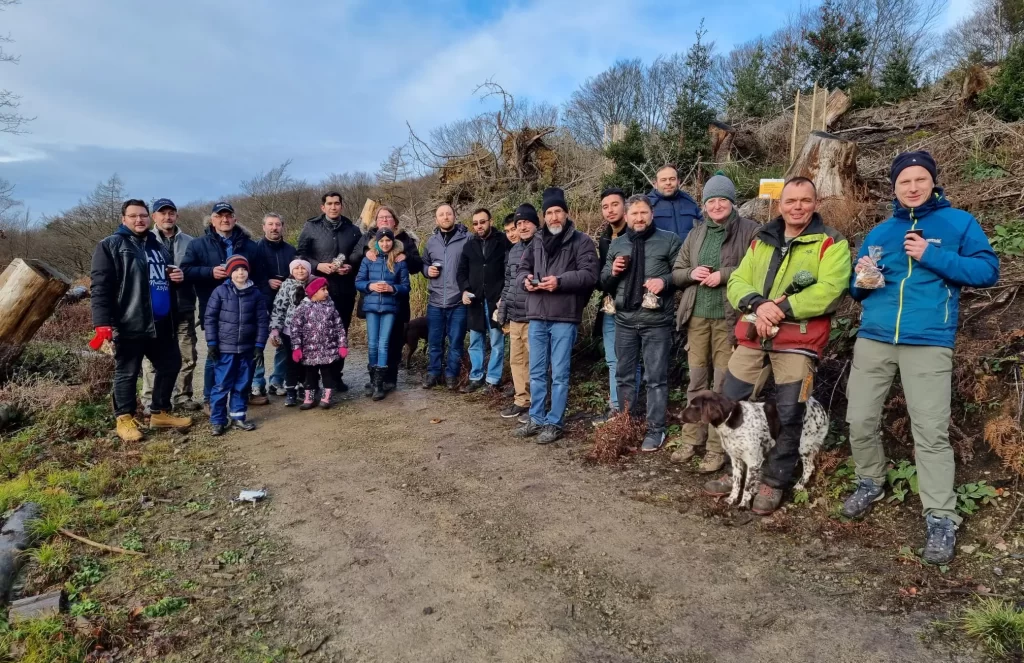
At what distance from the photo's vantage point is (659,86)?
31641mm

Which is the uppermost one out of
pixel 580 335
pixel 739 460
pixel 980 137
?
pixel 980 137

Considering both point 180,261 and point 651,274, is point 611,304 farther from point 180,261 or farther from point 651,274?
point 180,261

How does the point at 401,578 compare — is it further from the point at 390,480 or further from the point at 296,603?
the point at 390,480

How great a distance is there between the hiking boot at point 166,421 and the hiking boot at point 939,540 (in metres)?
6.57

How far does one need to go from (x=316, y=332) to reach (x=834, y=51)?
1480 centimetres

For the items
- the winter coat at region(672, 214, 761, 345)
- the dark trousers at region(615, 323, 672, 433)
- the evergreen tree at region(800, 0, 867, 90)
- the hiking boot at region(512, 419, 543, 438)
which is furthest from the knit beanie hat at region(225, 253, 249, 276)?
the evergreen tree at region(800, 0, 867, 90)

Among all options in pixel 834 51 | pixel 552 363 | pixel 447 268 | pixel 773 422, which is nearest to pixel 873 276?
pixel 773 422

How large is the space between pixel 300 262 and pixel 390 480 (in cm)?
310

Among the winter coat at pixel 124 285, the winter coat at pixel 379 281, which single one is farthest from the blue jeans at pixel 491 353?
the winter coat at pixel 124 285

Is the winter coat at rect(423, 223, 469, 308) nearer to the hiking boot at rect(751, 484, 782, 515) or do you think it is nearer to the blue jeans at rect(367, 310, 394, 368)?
the blue jeans at rect(367, 310, 394, 368)

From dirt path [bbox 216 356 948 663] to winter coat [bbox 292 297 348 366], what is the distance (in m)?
1.44

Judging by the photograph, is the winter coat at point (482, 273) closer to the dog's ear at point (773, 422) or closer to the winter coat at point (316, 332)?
the winter coat at point (316, 332)

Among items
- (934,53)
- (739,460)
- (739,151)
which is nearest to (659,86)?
(934,53)

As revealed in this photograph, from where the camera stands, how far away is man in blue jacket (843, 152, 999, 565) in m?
3.26
